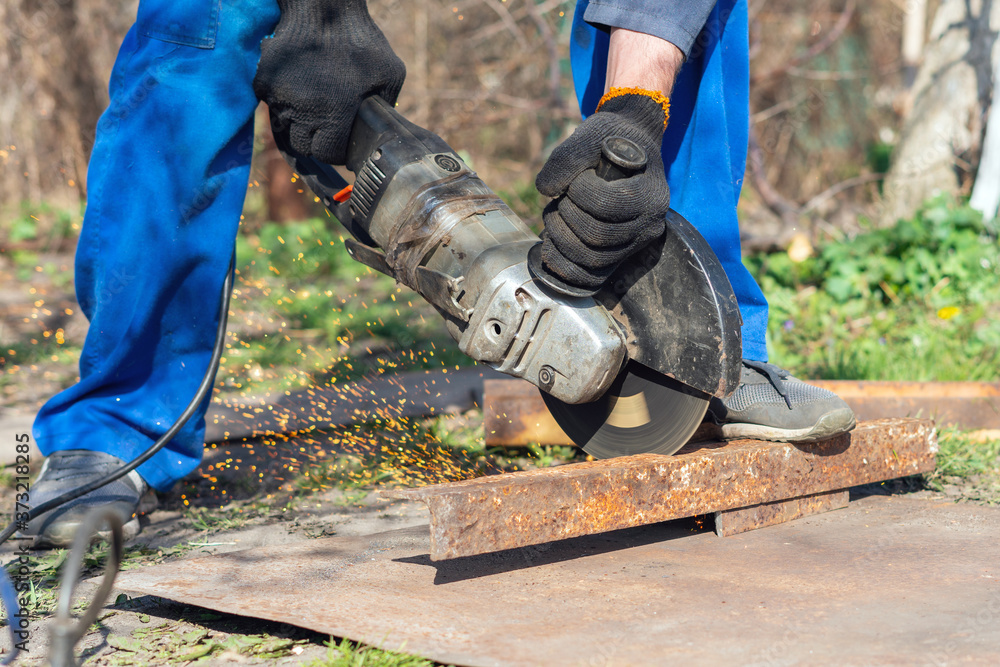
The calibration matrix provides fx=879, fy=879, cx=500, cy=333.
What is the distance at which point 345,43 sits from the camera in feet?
6.91

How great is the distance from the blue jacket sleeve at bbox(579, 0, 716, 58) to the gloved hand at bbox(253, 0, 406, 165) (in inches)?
23.0

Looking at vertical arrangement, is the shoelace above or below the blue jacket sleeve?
below

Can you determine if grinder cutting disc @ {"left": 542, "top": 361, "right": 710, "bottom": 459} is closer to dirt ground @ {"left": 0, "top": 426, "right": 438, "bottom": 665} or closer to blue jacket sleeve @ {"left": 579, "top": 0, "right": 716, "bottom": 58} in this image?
dirt ground @ {"left": 0, "top": 426, "right": 438, "bottom": 665}

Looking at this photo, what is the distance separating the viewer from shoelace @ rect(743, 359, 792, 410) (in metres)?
2.02

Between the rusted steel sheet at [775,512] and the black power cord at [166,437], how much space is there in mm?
1231

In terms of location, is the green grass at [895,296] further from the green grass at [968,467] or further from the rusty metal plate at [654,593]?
the rusty metal plate at [654,593]

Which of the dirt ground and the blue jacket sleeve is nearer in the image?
the dirt ground

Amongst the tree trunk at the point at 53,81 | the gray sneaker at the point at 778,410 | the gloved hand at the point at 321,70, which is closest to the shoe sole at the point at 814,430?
the gray sneaker at the point at 778,410

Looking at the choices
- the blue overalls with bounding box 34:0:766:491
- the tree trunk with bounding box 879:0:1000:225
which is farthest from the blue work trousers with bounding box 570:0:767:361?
the tree trunk with bounding box 879:0:1000:225

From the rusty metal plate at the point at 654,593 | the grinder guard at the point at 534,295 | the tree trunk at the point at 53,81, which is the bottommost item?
the rusty metal plate at the point at 654,593

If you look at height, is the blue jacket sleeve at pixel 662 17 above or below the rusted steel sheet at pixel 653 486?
above

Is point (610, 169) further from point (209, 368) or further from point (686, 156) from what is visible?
point (209, 368)

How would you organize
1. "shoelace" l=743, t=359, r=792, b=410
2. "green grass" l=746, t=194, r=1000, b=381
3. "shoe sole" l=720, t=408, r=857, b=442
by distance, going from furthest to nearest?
"green grass" l=746, t=194, r=1000, b=381 → "shoelace" l=743, t=359, r=792, b=410 → "shoe sole" l=720, t=408, r=857, b=442

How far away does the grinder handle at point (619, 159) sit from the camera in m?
1.62
